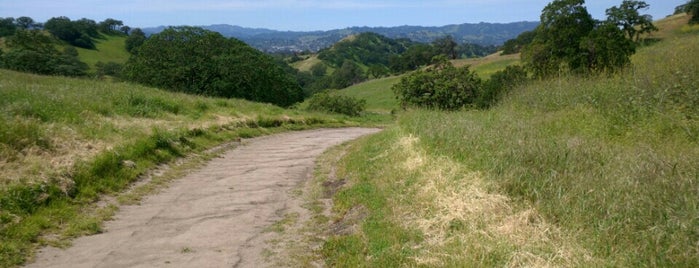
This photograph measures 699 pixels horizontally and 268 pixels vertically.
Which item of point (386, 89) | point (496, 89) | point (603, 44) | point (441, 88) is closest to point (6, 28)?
point (386, 89)

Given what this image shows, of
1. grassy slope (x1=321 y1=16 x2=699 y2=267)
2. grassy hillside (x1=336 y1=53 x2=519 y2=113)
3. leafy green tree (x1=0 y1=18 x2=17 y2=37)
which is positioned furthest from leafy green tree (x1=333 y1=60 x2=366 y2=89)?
grassy slope (x1=321 y1=16 x2=699 y2=267)

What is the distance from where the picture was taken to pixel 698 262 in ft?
13.8

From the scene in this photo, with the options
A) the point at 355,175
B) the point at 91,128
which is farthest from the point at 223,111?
the point at 355,175

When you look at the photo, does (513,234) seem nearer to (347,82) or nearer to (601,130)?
(601,130)

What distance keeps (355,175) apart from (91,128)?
604cm

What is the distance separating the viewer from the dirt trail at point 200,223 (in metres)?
5.99

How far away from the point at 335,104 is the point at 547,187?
1839 inches

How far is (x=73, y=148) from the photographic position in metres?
9.62

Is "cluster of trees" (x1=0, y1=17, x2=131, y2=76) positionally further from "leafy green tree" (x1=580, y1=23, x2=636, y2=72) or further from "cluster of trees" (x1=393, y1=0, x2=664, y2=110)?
"leafy green tree" (x1=580, y1=23, x2=636, y2=72)

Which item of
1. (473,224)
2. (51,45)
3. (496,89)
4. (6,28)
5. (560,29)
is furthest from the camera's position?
(6,28)

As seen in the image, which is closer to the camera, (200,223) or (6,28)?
(200,223)

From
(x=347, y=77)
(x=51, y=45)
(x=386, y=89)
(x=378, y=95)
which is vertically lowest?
(x=378, y=95)

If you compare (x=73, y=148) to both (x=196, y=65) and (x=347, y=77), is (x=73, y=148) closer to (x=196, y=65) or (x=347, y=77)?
(x=196, y=65)

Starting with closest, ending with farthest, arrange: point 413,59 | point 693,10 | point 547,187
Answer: point 547,187 → point 693,10 → point 413,59
